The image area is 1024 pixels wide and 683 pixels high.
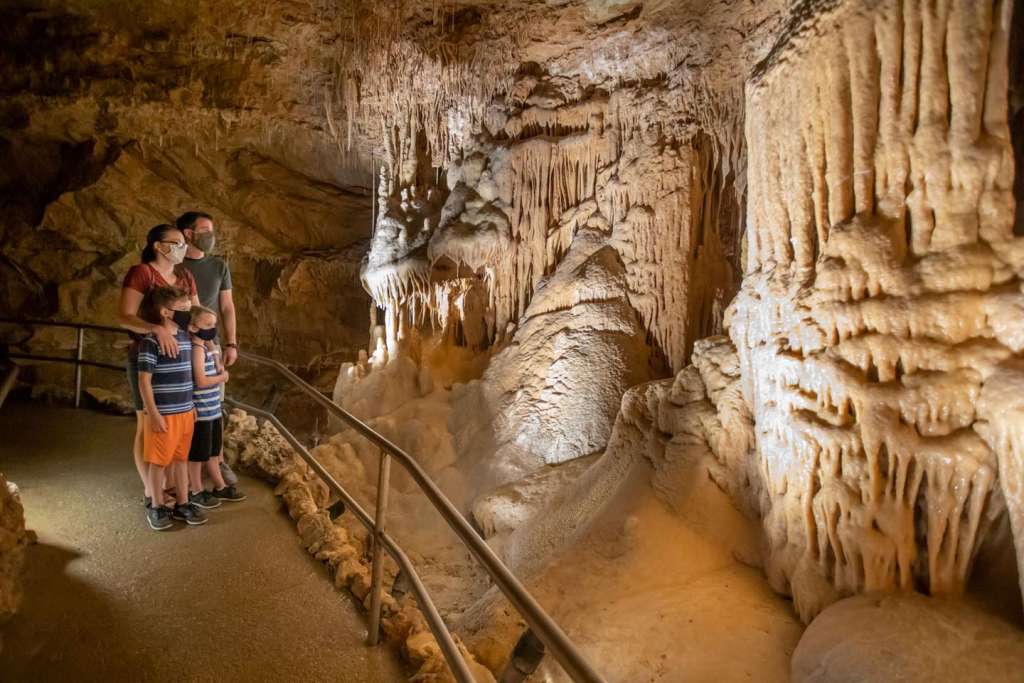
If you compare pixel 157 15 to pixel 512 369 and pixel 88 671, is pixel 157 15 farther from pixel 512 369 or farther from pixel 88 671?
pixel 88 671

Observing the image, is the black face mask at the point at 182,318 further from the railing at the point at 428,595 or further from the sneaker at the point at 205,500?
the sneaker at the point at 205,500

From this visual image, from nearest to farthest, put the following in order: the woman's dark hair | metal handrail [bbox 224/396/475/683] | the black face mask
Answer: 1. metal handrail [bbox 224/396/475/683]
2. the woman's dark hair
3. the black face mask

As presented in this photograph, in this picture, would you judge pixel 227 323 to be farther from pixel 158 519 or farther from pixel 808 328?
pixel 808 328

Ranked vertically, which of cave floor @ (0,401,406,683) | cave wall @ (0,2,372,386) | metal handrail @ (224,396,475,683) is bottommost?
cave floor @ (0,401,406,683)

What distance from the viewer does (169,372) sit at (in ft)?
11.8

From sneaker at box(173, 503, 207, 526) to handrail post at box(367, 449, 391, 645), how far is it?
5.69 ft

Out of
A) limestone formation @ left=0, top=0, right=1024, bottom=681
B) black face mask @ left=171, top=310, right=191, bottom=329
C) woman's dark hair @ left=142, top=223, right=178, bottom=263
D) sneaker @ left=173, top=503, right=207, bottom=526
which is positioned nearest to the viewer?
limestone formation @ left=0, top=0, right=1024, bottom=681

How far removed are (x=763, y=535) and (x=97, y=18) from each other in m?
9.85

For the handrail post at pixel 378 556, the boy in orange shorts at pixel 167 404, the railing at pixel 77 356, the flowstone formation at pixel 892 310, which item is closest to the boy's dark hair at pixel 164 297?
the boy in orange shorts at pixel 167 404

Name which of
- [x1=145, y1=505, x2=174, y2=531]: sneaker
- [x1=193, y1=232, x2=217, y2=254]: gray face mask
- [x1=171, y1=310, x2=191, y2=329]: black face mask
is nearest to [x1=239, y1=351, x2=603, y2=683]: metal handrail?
[x1=171, y1=310, x2=191, y2=329]: black face mask

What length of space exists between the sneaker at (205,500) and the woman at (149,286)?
19.6 inches

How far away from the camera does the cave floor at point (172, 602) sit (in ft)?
8.44

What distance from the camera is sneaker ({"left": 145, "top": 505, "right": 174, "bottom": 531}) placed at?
12.5ft

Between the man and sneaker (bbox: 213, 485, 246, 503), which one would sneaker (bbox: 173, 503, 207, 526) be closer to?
sneaker (bbox: 213, 485, 246, 503)
